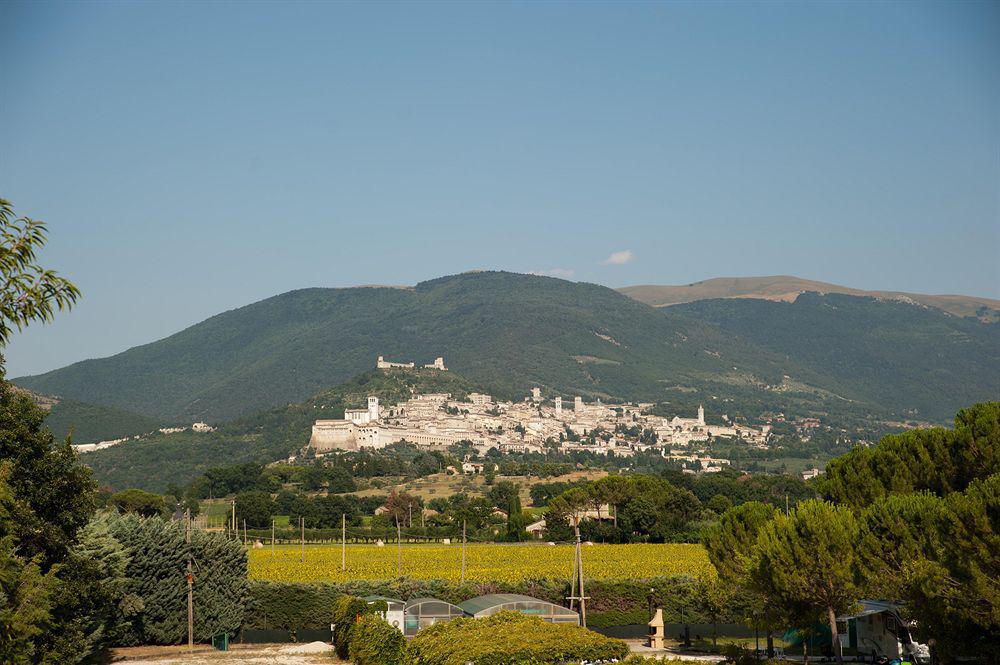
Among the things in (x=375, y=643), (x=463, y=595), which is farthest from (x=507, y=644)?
(x=463, y=595)

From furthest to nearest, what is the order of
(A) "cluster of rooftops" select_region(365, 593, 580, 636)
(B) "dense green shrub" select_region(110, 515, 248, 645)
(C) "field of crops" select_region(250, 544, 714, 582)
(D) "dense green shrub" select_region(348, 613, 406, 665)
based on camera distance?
(C) "field of crops" select_region(250, 544, 714, 582) < (A) "cluster of rooftops" select_region(365, 593, 580, 636) < (B) "dense green shrub" select_region(110, 515, 248, 645) < (D) "dense green shrub" select_region(348, 613, 406, 665)

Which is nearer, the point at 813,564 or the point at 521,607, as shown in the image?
the point at 813,564

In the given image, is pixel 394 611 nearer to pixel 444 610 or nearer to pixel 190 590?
pixel 444 610

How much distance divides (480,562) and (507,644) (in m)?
35.7

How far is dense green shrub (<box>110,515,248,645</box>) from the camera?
3503cm

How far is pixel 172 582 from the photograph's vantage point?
118 feet

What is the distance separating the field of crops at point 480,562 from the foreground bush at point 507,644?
18.6 meters

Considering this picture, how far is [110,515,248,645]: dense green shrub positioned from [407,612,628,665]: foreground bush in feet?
35.7

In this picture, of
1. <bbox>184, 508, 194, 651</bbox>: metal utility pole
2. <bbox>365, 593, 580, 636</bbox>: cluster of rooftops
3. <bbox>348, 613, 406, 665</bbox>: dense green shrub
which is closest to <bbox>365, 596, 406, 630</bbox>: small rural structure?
<bbox>365, 593, 580, 636</bbox>: cluster of rooftops

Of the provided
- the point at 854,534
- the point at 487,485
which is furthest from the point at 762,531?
the point at 487,485

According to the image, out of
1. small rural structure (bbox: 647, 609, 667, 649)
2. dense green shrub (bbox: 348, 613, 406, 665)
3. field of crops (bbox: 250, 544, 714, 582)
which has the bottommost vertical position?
small rural structure (bbox: 647, 609, 667, 649)

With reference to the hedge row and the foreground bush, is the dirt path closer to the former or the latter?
the hedge row

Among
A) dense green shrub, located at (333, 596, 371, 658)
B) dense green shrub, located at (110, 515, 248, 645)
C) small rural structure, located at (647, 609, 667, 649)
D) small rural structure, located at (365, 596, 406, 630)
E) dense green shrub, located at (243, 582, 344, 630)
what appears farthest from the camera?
dense green shrub, located at (243, 582, 344, 630)

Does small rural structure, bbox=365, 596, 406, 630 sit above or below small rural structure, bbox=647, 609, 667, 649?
above
